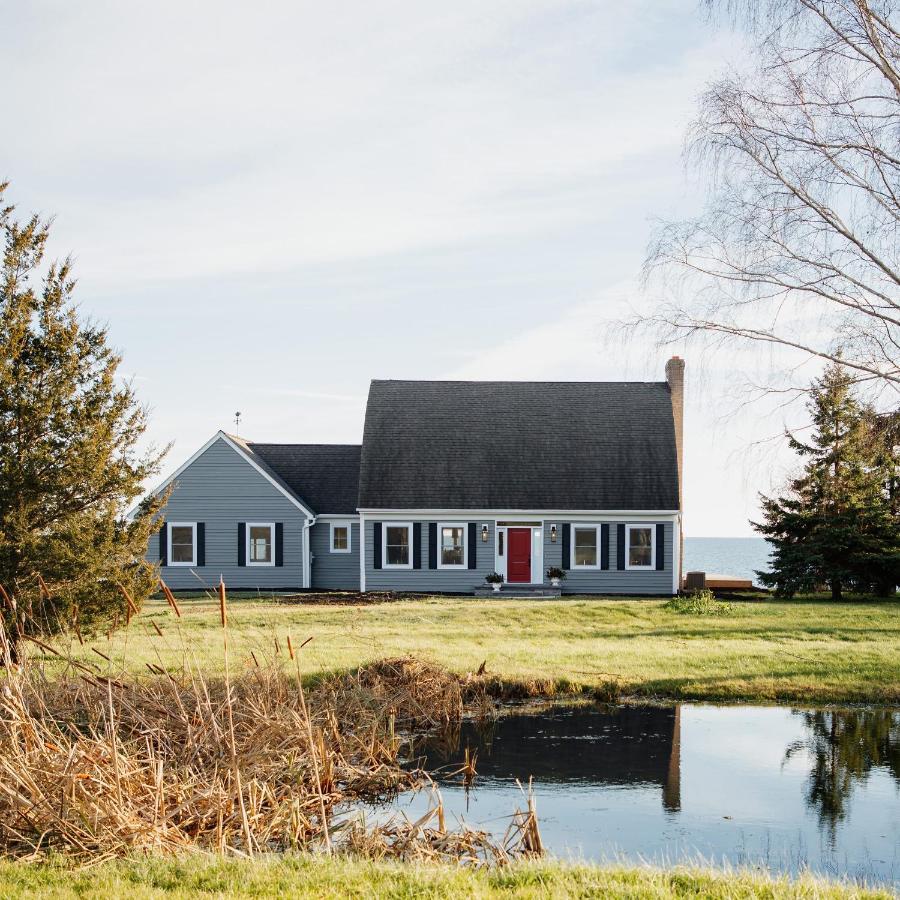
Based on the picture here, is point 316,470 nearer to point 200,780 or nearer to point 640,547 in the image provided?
point 640,547

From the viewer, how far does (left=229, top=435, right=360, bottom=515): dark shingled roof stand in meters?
33.2

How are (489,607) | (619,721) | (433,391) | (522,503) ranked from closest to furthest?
(619,721) < (489,607) < (522,503) < (433,391)

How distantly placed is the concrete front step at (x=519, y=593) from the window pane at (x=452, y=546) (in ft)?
4.05

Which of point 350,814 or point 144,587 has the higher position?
point 144,587

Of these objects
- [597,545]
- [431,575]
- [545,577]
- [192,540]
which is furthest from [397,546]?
[192,540]

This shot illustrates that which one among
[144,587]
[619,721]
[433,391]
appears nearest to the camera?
[619,721]

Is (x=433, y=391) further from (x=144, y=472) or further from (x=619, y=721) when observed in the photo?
(x=619, y=721)

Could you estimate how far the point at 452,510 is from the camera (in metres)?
31.1

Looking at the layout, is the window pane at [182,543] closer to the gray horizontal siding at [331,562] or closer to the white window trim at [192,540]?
the white window trim at [192,540]

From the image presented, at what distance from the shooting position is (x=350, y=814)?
30.4 ft

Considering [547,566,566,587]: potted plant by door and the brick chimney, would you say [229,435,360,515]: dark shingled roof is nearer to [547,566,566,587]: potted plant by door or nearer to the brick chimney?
[547,566,566,587]: potted plant by door

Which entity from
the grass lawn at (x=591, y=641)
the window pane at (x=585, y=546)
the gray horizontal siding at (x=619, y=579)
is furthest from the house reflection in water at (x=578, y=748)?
the window pane at (x=585, y=546)

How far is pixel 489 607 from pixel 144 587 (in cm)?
1082

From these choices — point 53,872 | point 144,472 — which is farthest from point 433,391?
point 53,872
